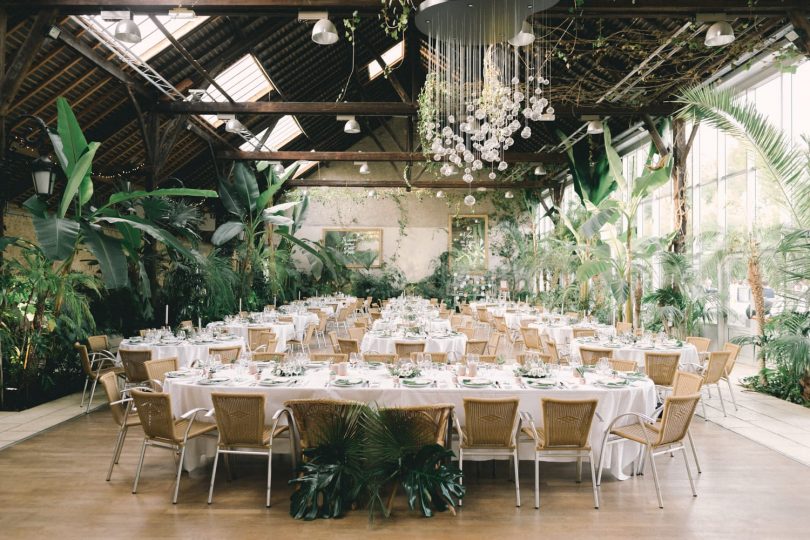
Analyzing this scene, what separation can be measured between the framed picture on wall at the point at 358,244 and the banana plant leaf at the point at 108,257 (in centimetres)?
1476

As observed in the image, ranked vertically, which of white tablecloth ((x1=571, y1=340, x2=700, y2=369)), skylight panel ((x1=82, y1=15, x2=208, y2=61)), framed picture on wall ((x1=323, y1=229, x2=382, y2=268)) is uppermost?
skylight panel ((x1=82, y1=15, x2=208, y2=61))

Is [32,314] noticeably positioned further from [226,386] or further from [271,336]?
[226,386]

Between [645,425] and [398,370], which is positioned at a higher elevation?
[398,370]

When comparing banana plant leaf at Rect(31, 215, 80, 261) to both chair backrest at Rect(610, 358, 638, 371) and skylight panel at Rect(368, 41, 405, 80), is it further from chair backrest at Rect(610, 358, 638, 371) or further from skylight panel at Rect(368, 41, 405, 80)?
skylight panel at Rect(368, 41, 405, 80)

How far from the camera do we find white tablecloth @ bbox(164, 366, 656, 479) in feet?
14.5

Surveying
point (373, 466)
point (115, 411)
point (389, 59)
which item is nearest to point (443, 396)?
point (373, 466)

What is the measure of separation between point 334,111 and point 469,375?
661 cm

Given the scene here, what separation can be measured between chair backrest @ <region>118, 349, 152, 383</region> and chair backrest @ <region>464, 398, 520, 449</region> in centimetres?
374

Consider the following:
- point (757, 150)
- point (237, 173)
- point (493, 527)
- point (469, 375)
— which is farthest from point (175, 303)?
point (757, 150)

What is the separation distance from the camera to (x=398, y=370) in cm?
484

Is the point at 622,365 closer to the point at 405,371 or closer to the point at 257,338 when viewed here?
the point at 405,371

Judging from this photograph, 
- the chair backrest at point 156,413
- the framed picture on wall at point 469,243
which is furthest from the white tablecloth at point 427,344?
the framed picture on wall at point 469,243

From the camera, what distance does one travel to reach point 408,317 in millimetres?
9875

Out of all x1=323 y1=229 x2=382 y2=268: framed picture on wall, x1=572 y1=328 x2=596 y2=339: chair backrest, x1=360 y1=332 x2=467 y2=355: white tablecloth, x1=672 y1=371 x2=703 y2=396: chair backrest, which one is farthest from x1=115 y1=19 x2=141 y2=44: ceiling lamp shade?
x1=323 y1=229 x2=382 y2=268: framed picture on wall
